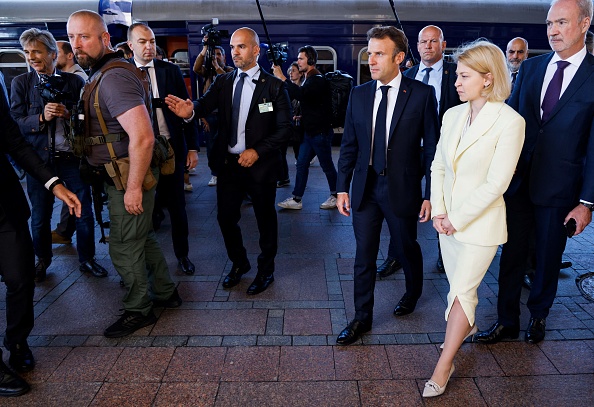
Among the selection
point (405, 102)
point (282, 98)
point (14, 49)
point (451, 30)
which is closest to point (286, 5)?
point (451, 30)

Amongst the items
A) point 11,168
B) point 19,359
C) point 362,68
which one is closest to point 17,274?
point 19,359

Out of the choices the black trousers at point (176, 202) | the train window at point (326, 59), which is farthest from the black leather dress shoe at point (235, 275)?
the train window at point (326, 59)

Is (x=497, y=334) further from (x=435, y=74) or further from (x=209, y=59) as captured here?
(x=209, y=59)

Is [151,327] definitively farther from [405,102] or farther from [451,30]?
[451,30]

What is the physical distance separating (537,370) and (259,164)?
249 cm

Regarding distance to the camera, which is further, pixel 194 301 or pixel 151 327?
pixel 194 301

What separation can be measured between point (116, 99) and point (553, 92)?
2792 mm

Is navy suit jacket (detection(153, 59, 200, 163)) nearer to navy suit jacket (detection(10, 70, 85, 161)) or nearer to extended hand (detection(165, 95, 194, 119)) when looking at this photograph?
extended hand (detection(165, 95, 194, 119))

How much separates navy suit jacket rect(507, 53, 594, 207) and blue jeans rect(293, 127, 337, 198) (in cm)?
358

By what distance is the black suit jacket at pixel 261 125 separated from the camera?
13.2ft

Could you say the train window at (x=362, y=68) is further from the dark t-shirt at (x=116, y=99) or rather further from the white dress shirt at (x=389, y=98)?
the dark t-shirt at (x=116, y=99)

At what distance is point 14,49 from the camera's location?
30.7 feet

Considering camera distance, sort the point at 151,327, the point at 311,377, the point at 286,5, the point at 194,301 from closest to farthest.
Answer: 1. the point at 311,377
2. the point at 151,327
3. the point at 194,301
4. the point at 286,5

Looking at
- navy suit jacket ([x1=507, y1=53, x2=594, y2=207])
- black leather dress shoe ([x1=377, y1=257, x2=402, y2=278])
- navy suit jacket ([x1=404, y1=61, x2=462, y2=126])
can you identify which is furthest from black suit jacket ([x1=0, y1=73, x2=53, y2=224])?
navy suit jacket ([x1=404, y1=61, x2=462, y2=126])
